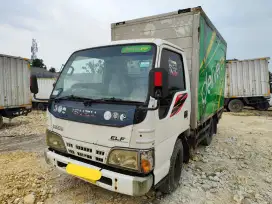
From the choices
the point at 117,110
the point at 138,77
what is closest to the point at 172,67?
the point at 138,77

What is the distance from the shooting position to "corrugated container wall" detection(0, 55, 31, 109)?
8406mm

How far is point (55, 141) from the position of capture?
9.20ft

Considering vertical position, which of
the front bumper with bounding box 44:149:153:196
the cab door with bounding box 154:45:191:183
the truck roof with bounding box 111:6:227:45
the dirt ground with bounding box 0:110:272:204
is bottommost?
the dirt ground with bounding box 0:110:272:204

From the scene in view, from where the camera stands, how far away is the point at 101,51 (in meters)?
2.90

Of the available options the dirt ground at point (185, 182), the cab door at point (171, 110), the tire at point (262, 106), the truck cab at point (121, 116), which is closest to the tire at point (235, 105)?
the tire at point (262, 106)

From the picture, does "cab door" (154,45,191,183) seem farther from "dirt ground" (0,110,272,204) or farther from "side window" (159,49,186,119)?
"dirt ground" (0,110,272,204)

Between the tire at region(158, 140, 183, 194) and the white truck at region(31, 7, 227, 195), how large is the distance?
1cm

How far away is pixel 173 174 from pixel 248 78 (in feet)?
41.8

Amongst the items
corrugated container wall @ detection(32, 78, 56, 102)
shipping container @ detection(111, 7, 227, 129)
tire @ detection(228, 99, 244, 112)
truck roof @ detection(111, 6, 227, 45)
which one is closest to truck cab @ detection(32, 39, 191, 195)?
shipping container @ detection(111, 7, 227, 129)

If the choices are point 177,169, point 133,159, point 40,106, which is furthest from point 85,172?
point 40,106

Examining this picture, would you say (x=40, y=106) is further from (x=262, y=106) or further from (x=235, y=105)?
(x=262, y=106)

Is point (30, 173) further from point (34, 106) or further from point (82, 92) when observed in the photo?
point (34, 106)

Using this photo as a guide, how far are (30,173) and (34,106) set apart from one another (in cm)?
1551

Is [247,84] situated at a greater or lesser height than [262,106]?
greater
